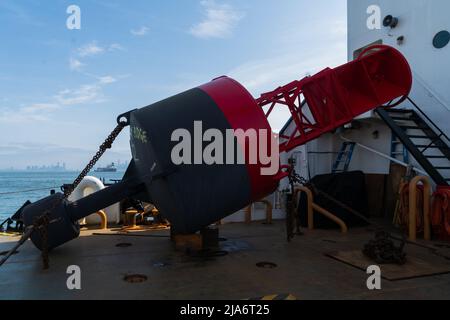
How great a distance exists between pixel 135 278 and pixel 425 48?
864cm

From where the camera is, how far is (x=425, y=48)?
854 centimetres

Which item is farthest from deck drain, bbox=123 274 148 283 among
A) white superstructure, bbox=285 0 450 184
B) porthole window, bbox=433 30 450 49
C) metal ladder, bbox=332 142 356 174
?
porthole window, bbox=433 30 450 49

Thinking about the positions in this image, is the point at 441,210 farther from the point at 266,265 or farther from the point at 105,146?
the point at 105,146

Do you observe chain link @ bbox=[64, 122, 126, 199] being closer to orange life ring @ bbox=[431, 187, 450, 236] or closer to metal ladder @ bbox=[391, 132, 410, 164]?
orange life ring @ bbox=[431, 187, 450, 236]

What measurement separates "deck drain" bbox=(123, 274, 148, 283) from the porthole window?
844 cm

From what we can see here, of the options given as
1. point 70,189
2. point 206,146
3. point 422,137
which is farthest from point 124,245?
point 422,137

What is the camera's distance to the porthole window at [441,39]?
803 centimetres

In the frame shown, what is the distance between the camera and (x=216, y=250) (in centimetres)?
596

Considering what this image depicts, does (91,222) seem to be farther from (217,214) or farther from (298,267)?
(298,267)

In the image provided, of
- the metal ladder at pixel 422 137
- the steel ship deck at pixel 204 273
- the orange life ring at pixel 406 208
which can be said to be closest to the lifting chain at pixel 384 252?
the steel ship deck at pixel 204 273

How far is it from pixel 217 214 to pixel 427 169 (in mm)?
5053

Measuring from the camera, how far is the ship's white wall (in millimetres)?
8078

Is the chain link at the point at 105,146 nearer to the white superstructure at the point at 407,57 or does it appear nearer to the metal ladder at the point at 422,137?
the metal ladder at the point at 422,137

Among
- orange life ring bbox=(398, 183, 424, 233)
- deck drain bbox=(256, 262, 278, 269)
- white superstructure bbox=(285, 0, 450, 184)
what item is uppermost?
white superstructure bbox=(285, 0, 450, 184)
